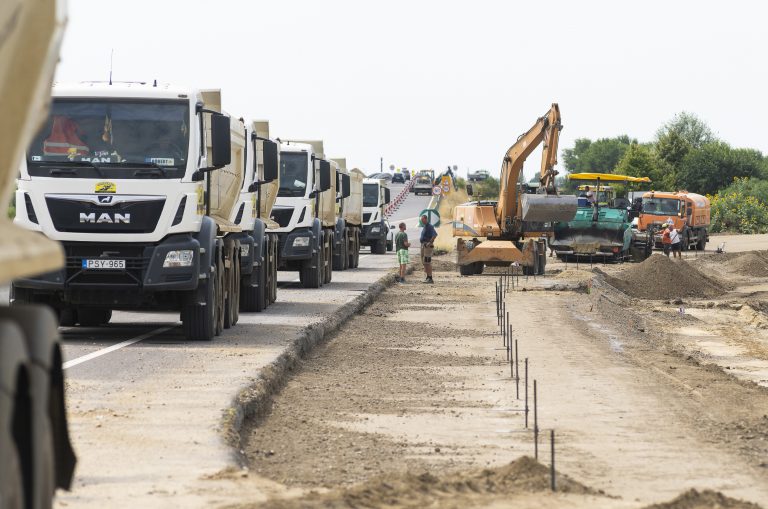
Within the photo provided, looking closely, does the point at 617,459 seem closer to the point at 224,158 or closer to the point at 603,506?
the point at 603,506

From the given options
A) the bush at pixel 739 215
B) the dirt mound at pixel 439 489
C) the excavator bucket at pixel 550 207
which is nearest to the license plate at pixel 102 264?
the dirt mound at pixel 439 489

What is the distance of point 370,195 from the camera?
5384cm

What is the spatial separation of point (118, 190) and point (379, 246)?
39.3 metres

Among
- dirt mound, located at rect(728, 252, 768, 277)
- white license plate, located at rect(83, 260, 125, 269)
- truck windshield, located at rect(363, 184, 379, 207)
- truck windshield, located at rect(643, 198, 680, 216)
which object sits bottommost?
dirt mound, located at rect(728, 252, 768, 277)

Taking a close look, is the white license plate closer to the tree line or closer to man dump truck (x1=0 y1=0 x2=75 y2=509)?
man dump truck (x1=0 y1=0 x2=75 y2=509)

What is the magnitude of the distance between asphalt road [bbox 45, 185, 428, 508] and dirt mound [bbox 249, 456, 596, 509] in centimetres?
57

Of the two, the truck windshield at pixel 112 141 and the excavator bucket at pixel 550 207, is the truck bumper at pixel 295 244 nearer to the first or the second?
the excavator bucket at pixel 550 207

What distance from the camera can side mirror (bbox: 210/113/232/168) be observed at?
1719cm

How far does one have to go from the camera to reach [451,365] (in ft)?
58.1

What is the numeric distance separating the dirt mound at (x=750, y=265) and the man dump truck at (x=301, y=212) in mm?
23550

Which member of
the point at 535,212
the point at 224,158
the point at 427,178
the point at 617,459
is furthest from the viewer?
the point at 427,178

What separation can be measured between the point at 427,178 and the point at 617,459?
4283 inches

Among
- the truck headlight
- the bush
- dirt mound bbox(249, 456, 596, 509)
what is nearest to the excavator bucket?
the truck headlight

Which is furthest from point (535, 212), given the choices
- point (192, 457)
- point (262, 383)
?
point (192, 457)
